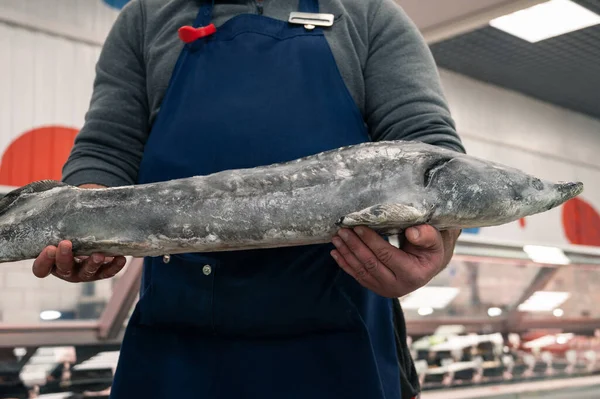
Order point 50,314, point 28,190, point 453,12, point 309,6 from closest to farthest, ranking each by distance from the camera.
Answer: point 28,190, point 309,6, point 50,314, point 453,12

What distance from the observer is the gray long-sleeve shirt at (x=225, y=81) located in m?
1.49

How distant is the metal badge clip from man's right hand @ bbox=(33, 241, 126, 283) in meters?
0.72

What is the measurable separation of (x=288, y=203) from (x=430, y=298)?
8.90 ft

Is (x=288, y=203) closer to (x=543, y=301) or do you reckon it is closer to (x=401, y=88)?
(x=401, y=88)

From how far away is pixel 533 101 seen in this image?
1069 centimetres

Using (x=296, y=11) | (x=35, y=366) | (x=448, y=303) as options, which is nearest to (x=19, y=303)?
(x=35, y=366)

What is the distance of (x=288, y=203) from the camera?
1.27m

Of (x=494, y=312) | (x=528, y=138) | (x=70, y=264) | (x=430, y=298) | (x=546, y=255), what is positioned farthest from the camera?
(x=528, y=138)

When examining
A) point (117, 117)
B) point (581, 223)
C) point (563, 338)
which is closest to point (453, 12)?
point (563, 338)

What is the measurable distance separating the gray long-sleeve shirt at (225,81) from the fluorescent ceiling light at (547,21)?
5671 millimetres

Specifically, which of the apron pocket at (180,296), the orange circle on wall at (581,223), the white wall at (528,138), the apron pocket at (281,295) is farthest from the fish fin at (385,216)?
the orange circle on wall at (581,223)

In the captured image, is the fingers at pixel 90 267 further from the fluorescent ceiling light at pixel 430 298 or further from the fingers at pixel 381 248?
the fluorescent ceiling light at pixel 430 298

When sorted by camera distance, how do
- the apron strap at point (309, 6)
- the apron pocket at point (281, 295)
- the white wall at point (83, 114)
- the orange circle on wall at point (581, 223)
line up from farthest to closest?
the orange circle on wall at point (581, 223)
the white wall at point (83, 114)
the apron strap at point (309, 6)
the apron pocket at point (281, 295)

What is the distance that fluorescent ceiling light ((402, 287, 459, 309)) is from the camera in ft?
12.2
